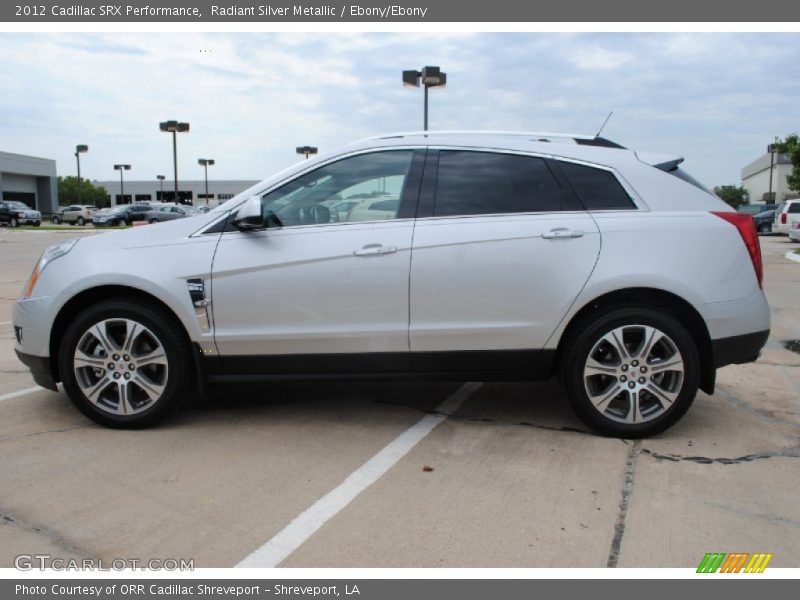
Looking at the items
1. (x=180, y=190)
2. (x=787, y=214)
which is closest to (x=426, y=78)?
(x=787, y=214)

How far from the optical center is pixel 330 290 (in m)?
4.03

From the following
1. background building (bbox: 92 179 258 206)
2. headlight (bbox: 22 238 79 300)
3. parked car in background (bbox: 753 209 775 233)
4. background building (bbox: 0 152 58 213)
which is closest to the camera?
headlight (bbox: 22 238 79 300)

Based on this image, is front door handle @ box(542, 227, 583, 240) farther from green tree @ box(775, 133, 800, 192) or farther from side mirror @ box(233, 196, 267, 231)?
green tree @ box(775, 133, 800, 192)

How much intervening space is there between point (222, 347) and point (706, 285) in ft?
9.49

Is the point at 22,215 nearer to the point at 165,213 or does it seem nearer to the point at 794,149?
the point at 165,213

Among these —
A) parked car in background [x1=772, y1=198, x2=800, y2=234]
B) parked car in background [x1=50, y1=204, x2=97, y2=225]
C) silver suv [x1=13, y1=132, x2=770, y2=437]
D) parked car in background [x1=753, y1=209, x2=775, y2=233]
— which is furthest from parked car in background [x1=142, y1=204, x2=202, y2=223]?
silver suv [x1=13, y1=132, x2=770, y2=437]

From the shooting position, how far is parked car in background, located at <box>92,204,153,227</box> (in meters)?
43.3

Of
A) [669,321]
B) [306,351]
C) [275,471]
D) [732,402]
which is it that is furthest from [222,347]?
[732,402]

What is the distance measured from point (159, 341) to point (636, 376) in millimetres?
2865

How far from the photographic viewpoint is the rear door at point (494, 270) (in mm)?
3977

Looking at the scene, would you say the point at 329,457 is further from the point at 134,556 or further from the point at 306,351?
the point at 134,556

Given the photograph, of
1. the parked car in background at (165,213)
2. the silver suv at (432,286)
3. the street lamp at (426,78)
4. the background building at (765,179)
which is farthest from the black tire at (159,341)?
the background building at (765,179)

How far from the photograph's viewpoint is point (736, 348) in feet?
13.2

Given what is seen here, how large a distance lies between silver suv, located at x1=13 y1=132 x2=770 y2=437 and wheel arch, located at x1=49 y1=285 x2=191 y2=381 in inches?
0.5
